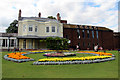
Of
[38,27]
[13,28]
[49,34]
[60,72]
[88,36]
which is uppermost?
[13,28]

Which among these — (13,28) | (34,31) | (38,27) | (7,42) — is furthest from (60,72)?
(13,28)

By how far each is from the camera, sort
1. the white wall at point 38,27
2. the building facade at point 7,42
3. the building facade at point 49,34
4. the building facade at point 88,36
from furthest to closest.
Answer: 1. the building facade at point 88,36
2. the white wall at point 38,27
3. the building facade at point 49,34
4. the building facade at point 7,42

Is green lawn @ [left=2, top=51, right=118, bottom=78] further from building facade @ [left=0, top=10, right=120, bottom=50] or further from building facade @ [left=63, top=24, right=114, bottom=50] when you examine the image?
building facade @ [left=63, top=24, right=114, bottom=50]

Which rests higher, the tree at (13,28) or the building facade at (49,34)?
the tree at (13,28)

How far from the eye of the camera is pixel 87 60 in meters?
10.1

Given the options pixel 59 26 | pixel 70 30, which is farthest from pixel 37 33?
pixel 70 30

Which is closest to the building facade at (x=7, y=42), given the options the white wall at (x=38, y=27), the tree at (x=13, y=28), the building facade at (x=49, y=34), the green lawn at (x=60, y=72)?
the building facade at (x=49, y=34)

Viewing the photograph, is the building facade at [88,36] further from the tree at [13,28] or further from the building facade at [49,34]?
the tree at [13,28]

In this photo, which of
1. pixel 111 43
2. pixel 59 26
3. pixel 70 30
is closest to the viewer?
pixel 59 26

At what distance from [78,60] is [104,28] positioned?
113 feet

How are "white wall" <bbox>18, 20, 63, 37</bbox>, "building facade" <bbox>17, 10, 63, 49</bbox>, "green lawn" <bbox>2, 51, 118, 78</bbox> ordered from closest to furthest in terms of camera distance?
1. "green lawn" <bbox>2, 51, 118, 78</bbox>
2. "building facade" <bbox>17, 10, 63, 49</bbox>
3. "white wall" <bbox>18, 20, 63, 37</bbox>

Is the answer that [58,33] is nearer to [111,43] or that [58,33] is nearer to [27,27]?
[27,27]

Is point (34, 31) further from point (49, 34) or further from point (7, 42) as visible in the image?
point (7, 42)

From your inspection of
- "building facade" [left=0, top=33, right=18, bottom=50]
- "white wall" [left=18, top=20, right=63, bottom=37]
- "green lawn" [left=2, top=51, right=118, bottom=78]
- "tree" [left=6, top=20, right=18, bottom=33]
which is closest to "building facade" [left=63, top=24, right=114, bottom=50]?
"white wall" [left=18, top=20, right=63, bottom=37]
